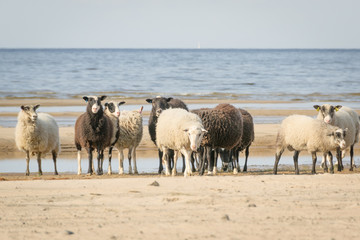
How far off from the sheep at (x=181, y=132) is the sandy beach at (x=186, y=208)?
1463 millimetres

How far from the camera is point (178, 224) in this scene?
7883 millimetres

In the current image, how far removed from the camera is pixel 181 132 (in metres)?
13.8

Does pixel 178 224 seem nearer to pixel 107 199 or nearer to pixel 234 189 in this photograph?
pixel 107 199

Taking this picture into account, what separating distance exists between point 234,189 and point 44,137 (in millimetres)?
7109

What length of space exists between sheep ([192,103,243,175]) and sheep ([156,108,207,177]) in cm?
62

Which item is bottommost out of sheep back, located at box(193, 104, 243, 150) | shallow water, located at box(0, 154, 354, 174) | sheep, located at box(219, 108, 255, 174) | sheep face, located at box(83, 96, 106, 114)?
shallow water, located at box(0, 154, 354, 174)

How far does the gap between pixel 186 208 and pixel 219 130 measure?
603 centimetres

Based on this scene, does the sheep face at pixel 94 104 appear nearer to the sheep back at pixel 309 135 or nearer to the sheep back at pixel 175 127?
the sheep back at pixel 175 127

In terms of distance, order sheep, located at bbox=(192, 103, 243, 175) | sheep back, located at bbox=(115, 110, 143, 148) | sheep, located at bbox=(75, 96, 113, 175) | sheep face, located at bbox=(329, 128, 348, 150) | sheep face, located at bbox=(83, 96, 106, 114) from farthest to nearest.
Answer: sheep back, located at bbox=(115, 110, 143, 148) < sheep, located at bbox=(75, 96, 113, 175) < sheep face, located at bbox=(83, 96, 106, 114) < sheep face, located at bbox=(329, 128, 348, 150) < sheep, located at bbox=(192, 103, 243, 175)

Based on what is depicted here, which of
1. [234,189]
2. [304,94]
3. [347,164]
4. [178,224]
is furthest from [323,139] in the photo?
[304,94]

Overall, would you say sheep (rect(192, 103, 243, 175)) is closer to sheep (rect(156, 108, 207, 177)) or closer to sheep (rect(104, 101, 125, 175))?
sheep (rect(156, 108, 207, 177))

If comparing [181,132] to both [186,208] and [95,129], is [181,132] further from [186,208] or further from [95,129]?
[186,208]

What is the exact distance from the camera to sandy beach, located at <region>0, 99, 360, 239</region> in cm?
754

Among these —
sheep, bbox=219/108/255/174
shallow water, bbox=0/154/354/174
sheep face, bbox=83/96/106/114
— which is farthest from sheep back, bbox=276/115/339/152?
sheep face, bbox=83/96/106/114
